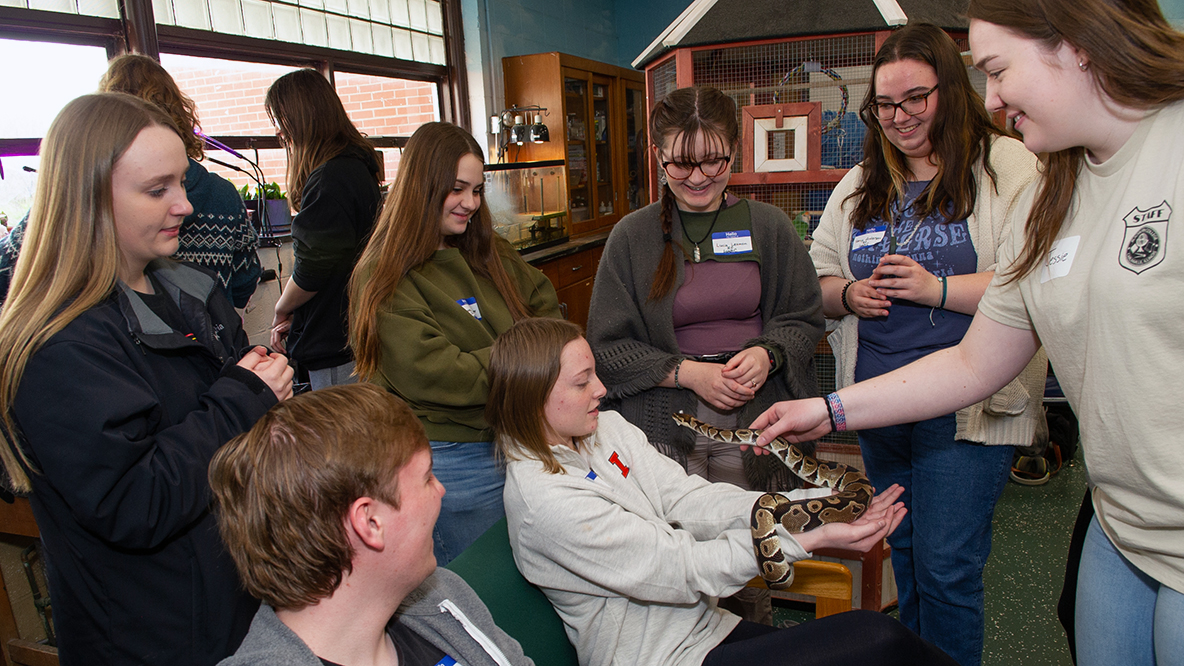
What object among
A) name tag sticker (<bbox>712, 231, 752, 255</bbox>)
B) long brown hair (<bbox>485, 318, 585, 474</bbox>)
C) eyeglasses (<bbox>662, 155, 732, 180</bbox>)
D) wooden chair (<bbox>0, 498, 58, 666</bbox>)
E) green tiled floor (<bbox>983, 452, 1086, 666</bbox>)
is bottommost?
green tiled floor (<bbox>983, 452, 1086, 666</bbox>)

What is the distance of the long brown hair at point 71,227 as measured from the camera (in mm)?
1353

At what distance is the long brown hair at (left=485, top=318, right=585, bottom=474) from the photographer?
69.5 inches

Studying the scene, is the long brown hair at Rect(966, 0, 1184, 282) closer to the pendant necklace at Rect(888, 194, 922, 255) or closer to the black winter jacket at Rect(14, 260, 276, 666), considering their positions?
the pendant necklace at Rect(888, 194, 922, 255)

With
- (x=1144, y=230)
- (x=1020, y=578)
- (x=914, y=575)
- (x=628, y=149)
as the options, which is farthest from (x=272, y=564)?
(x=628, y=149)

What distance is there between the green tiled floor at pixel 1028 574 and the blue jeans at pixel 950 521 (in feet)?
2.16

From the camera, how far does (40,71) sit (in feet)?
11.9

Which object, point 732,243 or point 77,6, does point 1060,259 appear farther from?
point 77,6

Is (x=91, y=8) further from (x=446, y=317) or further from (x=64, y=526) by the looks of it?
(x=64, y=526)

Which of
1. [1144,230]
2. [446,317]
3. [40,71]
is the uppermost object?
[40,71]

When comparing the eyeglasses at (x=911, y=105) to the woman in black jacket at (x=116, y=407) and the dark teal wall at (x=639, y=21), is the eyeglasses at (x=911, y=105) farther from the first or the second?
the dark teal wall at (x=639, y=21)

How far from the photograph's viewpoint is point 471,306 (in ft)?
7.69

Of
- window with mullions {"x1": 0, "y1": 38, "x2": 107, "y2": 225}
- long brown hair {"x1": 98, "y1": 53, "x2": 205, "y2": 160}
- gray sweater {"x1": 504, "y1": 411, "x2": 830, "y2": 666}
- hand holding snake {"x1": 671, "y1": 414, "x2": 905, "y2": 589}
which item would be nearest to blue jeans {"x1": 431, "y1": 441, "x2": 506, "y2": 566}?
gray sweater {"x1": 504, "y1": 411, "x2": 830, "y2": 666}

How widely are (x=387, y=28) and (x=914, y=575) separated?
5.67m

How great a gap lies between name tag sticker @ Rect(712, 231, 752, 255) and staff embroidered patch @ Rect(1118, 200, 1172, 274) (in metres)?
1.21
